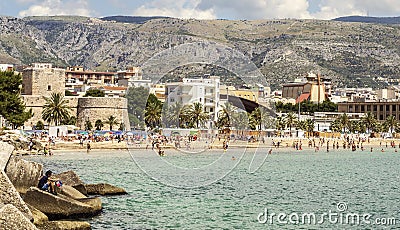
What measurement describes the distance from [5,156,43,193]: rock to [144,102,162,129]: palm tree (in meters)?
4.01

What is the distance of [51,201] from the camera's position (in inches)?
743

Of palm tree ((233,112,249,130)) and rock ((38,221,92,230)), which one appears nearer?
rock ((38,221,92,230))

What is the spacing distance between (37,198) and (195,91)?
521 centimetres

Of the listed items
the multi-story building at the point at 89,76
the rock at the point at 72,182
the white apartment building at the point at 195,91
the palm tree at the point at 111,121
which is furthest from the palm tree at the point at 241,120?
the multi-story building at the point at 89,76

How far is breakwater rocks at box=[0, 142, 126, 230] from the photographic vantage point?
15.5 m

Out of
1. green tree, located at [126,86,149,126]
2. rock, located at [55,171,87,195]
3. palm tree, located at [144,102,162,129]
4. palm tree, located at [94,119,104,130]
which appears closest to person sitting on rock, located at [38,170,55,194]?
rock, located at [55,171,87,195]

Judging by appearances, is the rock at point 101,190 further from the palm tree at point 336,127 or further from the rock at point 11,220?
the palm tree at point 336,127

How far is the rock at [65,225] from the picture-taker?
16625mm

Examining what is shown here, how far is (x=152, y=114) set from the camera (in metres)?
18.2

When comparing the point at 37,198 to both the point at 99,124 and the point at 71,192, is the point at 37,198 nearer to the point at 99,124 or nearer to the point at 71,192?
the point at 71,192

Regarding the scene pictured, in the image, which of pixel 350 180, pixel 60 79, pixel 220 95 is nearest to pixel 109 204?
pixel 220 95

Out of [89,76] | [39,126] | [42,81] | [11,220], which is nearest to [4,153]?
[11,220]

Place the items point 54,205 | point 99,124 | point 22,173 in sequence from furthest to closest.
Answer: point 99,124, point 22,173, point 54,205

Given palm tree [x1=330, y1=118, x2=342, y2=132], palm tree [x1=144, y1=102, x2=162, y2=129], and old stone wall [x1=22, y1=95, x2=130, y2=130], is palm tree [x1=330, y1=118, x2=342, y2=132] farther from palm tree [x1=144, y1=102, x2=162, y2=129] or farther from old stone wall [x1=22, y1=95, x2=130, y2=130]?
palm tree [x1=144, y1=102, x2=162, y2=129]
